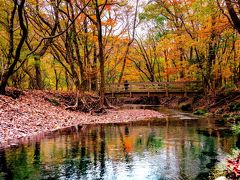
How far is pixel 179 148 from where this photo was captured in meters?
9.66

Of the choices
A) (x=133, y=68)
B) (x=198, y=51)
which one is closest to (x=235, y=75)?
(x=198, y=51)

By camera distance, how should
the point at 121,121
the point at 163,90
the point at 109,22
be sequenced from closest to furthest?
1. the point at 121,121
2. the point at 109,22
3. the point at 163,90

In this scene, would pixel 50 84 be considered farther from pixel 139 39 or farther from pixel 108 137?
pixel 108 137

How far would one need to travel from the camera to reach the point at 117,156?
27.7ft

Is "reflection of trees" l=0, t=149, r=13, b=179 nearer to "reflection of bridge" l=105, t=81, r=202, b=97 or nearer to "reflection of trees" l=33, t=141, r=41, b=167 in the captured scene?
"reflection of trees" l=33, t=141, r=41, b=167

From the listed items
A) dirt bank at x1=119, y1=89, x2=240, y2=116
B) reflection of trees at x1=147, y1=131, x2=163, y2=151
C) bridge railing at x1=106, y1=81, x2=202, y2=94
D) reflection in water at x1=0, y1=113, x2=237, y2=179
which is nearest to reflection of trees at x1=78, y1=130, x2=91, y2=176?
reflection in water at x1=0, y1=113, x2=237, y2=179

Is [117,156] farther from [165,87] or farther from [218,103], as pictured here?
[165,87]

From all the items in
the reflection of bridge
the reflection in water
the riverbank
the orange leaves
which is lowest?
the reflection in water

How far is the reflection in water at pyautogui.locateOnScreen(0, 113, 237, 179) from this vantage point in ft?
22.0

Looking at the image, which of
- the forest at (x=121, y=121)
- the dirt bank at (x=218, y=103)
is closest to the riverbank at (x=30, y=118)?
the forest at (x=121, y=121)

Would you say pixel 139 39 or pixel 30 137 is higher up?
pixel 139 39


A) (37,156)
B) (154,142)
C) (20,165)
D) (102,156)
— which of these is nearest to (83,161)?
(102,156)

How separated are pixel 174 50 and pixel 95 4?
1551cm

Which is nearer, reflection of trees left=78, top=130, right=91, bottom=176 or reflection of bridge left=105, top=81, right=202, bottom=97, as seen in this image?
reflection of trees left=78, top=130, right=91, bottom=176
